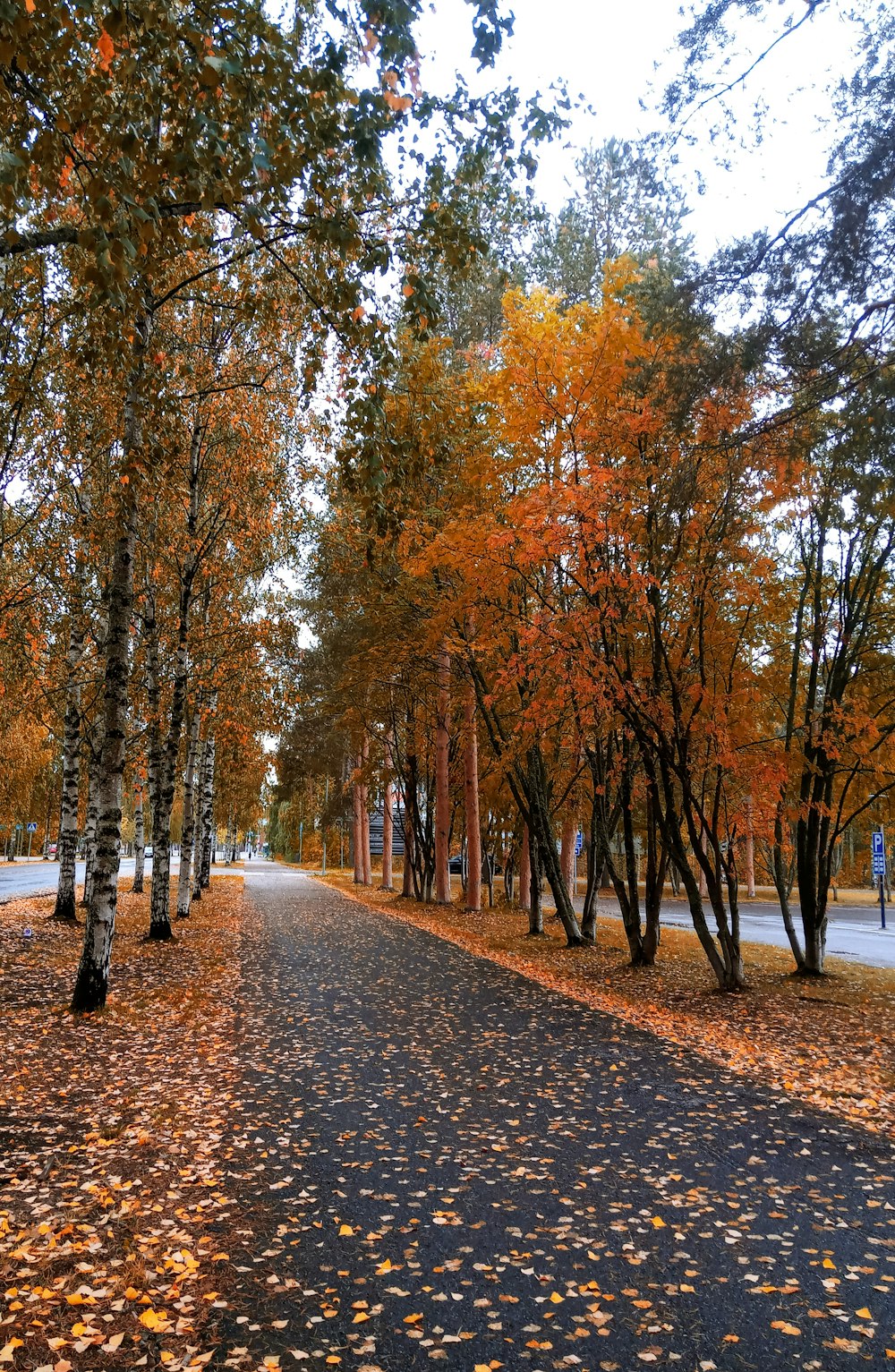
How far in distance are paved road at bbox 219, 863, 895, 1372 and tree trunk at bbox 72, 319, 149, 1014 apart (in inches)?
66.7

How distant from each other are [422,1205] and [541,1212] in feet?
1.92

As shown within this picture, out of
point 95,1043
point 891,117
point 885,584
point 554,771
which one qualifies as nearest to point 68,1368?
point 95,1043

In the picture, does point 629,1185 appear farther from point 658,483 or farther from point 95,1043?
point 658,483

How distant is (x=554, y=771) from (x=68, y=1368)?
15870mm

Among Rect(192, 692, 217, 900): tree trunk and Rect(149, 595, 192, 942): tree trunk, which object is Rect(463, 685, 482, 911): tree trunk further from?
Rect(149, 595, 192, 942): tree trunk

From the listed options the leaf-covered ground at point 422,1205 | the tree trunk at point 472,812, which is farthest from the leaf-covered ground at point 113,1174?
the tree trunk at point 472,812

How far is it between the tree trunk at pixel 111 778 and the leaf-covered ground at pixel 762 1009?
5413 millimetres

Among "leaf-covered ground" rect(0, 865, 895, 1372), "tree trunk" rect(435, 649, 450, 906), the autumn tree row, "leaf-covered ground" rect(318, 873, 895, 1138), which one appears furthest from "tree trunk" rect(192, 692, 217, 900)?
"leaf-covered ground" rect(0, 865, 895, 1372)

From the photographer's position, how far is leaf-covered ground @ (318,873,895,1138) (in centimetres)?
661

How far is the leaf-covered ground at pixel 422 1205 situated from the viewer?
9.68ft

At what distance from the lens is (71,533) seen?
1388 centimetres

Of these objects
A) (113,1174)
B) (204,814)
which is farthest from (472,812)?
(113,1174)

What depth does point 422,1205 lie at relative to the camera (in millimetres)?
4086

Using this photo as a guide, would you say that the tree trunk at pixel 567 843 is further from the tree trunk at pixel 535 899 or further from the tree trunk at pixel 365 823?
the tree trunk at pixel 365 823
